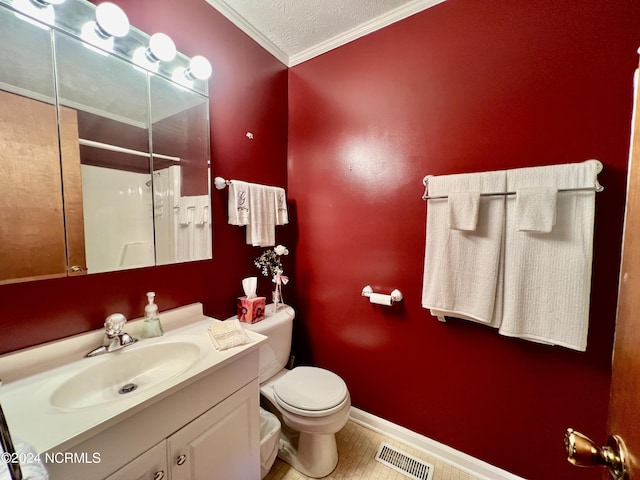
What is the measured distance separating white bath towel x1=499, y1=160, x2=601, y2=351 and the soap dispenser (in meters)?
1.54

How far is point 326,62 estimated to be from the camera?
1669 mm

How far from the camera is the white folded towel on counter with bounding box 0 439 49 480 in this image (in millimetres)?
460

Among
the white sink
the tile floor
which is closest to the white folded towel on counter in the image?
the white sink

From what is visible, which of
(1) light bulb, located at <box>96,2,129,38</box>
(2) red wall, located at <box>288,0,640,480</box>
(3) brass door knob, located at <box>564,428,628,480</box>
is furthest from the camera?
(2) red wall, located at <box>288,0,640,480</box>

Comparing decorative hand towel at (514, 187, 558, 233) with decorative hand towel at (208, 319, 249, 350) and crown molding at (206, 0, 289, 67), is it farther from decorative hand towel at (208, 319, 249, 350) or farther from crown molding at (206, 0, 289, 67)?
crown molding at (206, 0, 289, 67)

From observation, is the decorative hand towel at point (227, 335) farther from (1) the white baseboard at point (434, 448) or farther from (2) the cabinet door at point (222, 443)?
(1) the white baseboard at point (434, 448)

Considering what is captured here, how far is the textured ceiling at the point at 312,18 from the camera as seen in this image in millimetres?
1357

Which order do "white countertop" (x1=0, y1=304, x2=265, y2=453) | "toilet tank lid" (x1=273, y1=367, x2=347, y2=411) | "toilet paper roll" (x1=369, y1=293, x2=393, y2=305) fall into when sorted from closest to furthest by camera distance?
"white countertop" (x1=0, y1=304, x2=265, y2=453)
"toilet tank lid" (x1=273, y1=367, x2=347, y2=411)
"toilet paper roll" (x1=369, y1=293, x2=393, y2=305)

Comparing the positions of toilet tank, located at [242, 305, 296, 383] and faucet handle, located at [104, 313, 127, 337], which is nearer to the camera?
faucet handle, located at [104, 313, 127, 337]

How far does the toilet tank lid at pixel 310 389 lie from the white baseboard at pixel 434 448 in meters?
0.48

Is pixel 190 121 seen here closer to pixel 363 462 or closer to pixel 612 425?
pixel 612 425

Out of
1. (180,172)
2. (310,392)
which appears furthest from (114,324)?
(310,392)

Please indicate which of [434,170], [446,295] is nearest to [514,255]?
[446,295]

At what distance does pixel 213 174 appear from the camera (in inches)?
55.3
